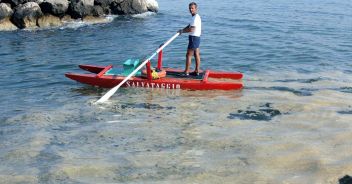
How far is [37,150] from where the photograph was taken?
9.64 m

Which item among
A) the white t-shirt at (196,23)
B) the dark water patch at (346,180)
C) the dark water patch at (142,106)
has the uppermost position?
the white t-shirt at (196,23)

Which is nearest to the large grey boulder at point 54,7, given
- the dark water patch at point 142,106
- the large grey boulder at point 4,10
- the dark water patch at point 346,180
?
the large grey boulder at point 4,10

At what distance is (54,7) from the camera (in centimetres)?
2861

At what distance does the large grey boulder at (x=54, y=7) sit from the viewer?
28.3 metres

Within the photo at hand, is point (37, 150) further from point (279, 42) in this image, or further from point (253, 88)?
point (279, 42)

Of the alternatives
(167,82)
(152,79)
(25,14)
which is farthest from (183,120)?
(25,14)

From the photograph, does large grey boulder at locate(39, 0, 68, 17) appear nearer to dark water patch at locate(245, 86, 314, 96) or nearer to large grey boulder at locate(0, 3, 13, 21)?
large grey boulder at locate(0, 3, 13, 21)

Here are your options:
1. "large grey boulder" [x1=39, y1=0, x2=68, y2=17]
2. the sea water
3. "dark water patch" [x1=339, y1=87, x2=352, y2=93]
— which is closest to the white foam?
"large grey boulder" [x1=39, y1=0, x2=68, y2=17]

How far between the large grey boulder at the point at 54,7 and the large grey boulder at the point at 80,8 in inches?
19.7

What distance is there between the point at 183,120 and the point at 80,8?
2023 cm

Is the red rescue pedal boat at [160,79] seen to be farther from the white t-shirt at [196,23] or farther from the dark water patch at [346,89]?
the dark water patch at [346,89]

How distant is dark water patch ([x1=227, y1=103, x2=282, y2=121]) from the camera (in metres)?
11.5

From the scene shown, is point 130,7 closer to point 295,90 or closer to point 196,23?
point 196,23

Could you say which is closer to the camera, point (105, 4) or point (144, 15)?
point (105, 4)
